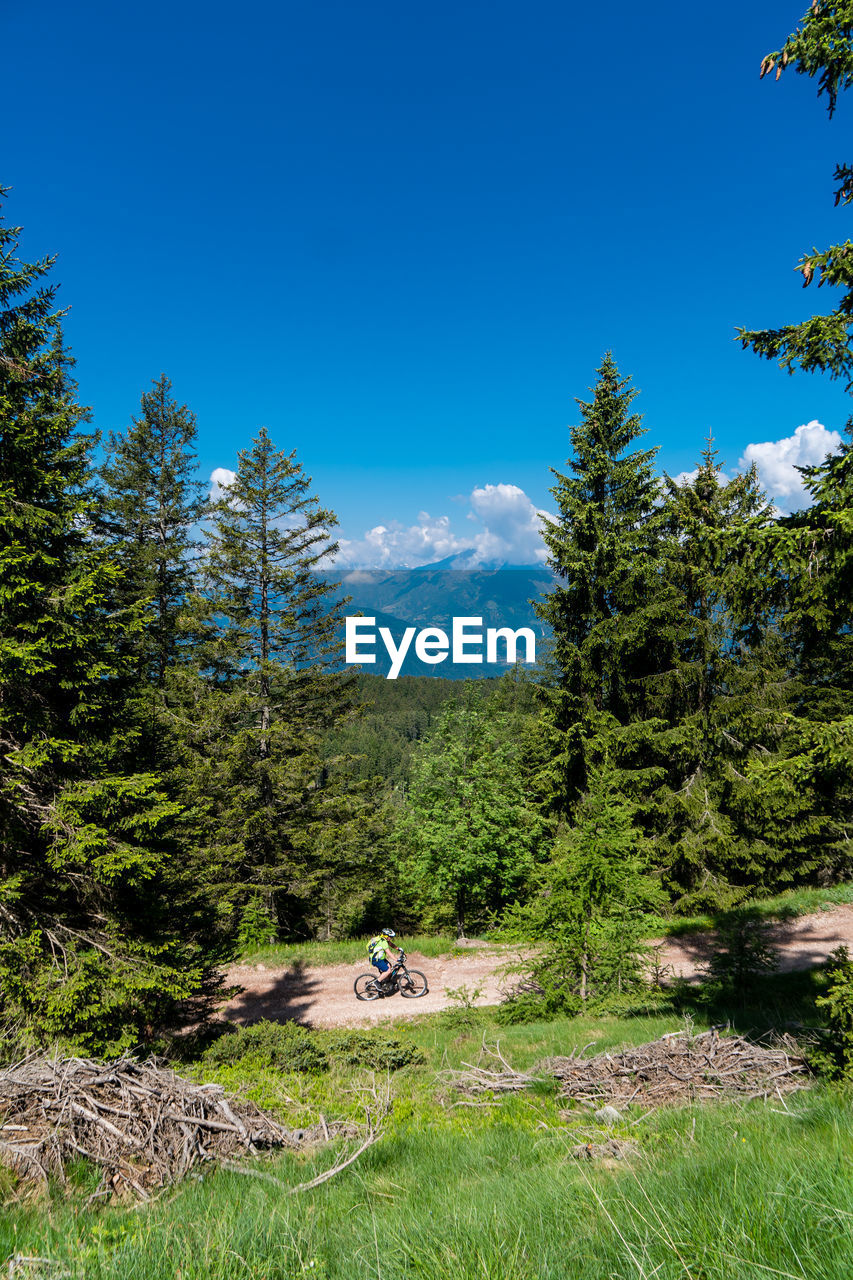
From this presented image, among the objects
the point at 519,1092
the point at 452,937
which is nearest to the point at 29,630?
the point at 519,1092

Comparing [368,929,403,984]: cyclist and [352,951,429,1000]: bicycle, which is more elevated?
[368,929,403,984]: cyclist

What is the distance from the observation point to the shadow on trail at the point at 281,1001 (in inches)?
605

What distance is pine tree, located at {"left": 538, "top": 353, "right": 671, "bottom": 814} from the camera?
18812 millimetres

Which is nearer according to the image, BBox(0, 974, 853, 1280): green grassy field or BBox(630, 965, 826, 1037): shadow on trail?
BBox(0, 974, 853, 1280): green grassy field

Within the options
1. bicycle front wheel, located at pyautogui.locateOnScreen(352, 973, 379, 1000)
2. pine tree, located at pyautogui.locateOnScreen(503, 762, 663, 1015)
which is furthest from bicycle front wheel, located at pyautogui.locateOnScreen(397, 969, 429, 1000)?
pine tree, located at pyautogui.locateOnScreen(503, 762, 663, 1015)

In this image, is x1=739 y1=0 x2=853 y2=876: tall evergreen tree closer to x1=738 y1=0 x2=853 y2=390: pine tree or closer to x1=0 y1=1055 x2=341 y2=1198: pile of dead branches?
x1=738 y1=0 x2=853 y2=390: pine tree

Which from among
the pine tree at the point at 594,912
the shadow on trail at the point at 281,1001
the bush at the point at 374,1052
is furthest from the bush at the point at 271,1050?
the shadow on trail at the point at 281,1001

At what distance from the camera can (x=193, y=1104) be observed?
5.23 metres

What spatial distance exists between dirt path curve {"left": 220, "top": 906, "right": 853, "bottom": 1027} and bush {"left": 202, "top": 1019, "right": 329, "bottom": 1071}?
17.9 ft

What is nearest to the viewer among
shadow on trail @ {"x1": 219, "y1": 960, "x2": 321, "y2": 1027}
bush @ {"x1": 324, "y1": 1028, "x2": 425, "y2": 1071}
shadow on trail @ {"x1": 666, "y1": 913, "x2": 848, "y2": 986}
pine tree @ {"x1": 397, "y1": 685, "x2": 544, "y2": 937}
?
bush @ {"x1": 324, "y1": 1028, "x2": 425, "y2": 1071}

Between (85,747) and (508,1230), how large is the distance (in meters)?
8.91

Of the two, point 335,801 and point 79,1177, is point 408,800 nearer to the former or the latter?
point 335,801

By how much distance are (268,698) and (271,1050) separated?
13.3 m

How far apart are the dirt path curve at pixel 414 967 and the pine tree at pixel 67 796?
5.94 metres
